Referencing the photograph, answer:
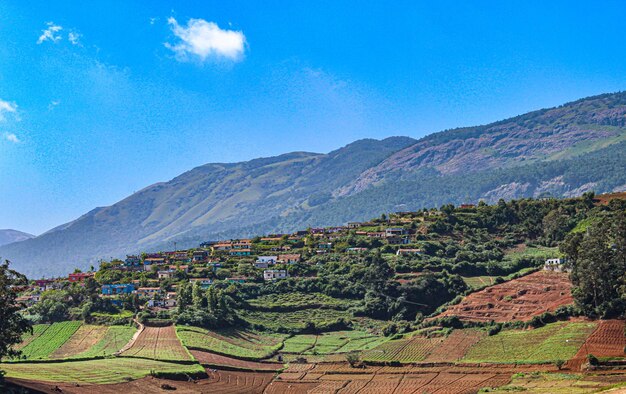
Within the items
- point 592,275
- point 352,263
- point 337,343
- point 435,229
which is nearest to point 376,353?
point 337,343

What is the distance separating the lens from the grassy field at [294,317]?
114 m

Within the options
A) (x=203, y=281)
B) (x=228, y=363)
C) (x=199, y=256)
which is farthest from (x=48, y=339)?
(x=199, y=256)

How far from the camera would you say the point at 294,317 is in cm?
11800

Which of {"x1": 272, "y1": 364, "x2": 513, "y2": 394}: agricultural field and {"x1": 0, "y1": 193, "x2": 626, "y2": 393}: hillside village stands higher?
{"x1": 0, "y1": 193, "x2": 626, "y2": 393}: hillside village

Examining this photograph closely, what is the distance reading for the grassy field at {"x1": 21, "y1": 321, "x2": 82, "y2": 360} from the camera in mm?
95762

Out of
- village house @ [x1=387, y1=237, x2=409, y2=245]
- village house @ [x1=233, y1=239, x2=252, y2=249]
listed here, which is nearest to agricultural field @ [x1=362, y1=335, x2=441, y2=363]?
village house @ [x1=387, y1=237, x2=409, y2=245]

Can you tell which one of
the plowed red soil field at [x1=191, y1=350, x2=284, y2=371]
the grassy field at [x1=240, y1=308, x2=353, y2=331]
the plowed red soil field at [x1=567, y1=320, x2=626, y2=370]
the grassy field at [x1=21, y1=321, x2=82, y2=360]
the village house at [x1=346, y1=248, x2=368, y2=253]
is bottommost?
the plowed red soil field at [x1=567, y1=320, x2=626, y2=370]

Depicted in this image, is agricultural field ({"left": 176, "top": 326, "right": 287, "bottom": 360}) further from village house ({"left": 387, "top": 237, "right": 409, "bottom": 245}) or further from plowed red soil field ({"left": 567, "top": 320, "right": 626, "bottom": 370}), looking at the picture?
village house ({"left": 387, "top": 237, "right": 409, "bottom": 245})

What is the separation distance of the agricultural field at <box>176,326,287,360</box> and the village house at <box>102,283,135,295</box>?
28229mm

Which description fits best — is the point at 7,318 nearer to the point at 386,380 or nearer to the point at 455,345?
the point at 386,380

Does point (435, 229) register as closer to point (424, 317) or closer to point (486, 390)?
point (424, 317)

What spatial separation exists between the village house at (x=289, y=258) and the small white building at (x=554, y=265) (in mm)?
46714

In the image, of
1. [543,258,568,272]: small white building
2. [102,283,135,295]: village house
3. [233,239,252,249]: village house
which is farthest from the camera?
[233,239,252,249]: village house

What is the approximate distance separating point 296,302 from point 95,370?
46551mm
